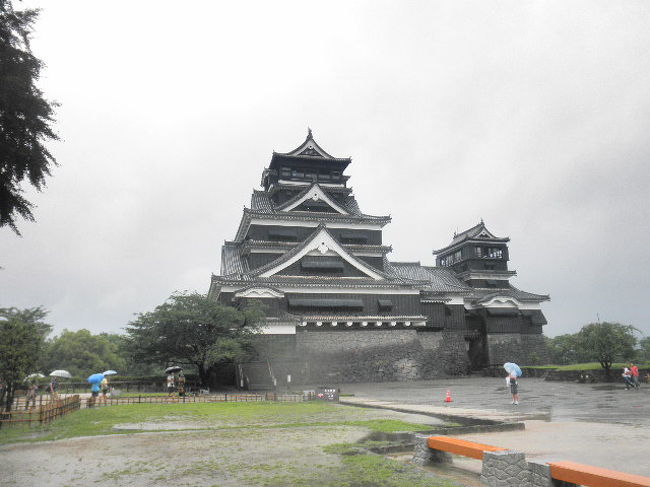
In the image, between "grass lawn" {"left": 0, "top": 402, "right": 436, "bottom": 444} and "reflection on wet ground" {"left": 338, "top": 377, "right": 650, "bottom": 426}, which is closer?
"grass lawn" {"left": 0, "top": 402, "right": 436, "bottom": 444}

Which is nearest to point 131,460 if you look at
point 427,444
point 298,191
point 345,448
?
point 345,448

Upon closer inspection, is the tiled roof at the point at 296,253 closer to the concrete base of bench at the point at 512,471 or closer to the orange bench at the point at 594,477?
the concrete base of bench at the point at 512,471

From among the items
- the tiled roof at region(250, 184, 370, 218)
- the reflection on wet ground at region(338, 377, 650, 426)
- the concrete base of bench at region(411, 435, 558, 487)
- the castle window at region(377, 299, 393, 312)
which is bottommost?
the reflection on wet ground at region(338, 377, 650, 426)

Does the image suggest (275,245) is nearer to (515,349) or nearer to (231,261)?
(231,261)

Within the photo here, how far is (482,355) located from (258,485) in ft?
125

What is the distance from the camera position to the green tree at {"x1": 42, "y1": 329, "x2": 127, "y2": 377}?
168 feet

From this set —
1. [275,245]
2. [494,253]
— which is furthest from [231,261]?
[494,253]

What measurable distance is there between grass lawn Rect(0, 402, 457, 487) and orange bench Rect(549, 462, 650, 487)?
4.52 feet

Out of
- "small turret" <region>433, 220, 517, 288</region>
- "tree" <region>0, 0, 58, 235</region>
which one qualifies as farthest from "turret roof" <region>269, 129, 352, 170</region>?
"tree" <region>0, 0, 58, 235</region>

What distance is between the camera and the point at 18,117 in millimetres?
7965

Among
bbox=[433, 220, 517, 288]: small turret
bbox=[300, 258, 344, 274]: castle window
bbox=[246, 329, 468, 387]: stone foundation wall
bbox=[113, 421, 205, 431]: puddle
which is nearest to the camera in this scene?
bbox=[113, 421, 205, 431]: puddle

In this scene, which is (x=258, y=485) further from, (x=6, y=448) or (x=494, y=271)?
(x=494, y=271)

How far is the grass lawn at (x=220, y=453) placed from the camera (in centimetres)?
667

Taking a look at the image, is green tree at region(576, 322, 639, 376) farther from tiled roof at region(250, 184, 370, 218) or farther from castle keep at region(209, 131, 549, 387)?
→ tiled roof at region(250, 184, 370, 218)
